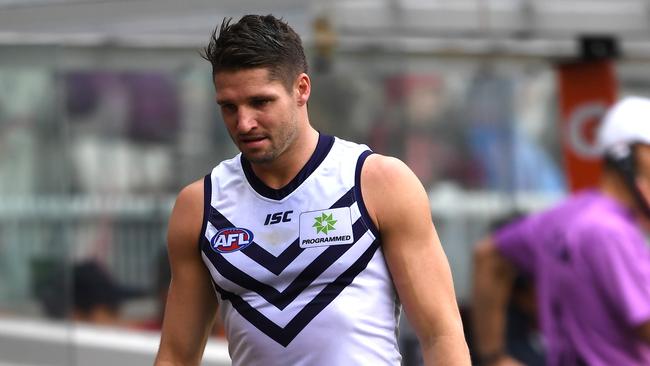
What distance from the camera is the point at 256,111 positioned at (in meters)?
3.31

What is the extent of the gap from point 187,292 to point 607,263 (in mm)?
1826

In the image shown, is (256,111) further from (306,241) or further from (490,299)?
→ (490,299)

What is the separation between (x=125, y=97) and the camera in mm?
7906

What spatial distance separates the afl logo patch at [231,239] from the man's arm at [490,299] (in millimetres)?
3492

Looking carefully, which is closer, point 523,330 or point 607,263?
point 607,263

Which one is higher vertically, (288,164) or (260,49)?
(260,49)

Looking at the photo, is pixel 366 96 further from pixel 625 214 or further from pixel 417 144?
pixel 625 214

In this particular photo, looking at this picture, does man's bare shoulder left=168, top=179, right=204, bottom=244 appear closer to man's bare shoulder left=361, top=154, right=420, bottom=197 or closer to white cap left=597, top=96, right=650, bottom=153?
man's bare shoulder left=361, top=154, right=420, bottom=197

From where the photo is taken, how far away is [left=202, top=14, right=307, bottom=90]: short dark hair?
131 inches

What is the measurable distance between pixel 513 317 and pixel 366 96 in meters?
1.54

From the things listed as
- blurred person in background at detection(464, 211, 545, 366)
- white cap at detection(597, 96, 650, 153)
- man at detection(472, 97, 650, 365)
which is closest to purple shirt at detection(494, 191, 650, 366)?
man at detection(472, 97, 650, 365)

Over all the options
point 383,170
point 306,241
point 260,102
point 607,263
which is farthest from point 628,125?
point 260,102

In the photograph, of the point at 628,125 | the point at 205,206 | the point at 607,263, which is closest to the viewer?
the point at 205,206

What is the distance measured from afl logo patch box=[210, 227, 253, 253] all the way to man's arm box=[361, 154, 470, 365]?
296mm
